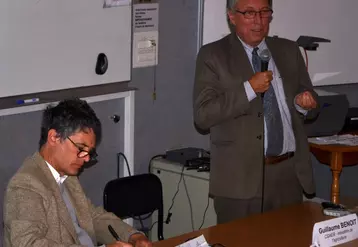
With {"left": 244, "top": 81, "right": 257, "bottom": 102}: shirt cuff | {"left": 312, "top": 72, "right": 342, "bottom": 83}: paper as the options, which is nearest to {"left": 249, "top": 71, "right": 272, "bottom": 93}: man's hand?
{"left": 244, "top": 81, "right": 257, "bottom": 102}: shirt cuff

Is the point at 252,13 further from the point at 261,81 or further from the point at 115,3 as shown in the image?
the point at 115,3

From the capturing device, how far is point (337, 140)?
189 inches

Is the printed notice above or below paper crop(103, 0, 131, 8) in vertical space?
below

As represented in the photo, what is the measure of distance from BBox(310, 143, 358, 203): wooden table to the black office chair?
129 centimetres

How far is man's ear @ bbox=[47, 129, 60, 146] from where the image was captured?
2600 mm

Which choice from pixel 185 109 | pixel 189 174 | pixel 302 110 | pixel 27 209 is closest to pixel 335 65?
pixel 185 109

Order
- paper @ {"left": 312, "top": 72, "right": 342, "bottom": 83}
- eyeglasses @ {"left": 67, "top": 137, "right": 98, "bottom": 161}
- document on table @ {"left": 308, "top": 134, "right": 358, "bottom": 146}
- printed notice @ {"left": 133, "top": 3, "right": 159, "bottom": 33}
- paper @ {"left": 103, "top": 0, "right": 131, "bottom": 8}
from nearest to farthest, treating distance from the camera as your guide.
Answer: eyeglasses @ {"left": 67, "top": 137, "right": 98, "bottom": 161} < paper @ {"left": 103, "top": 0, "right": 131, "bottom": 8} < printed notice @ {"left": 133, "top": 3, "right": 159, "bottom": 33} < document on table @ {"left": 308, "top": 134, "right": 358, "bottom": 146} < paper @ {"left": 312, "top": 72, "right": 342, "bottom": 83}

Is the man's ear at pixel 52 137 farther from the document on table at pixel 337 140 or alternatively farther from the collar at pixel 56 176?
the document on table at pixel 337 140

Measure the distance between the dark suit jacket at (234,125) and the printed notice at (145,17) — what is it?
40.5 inches

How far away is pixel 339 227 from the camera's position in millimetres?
2842

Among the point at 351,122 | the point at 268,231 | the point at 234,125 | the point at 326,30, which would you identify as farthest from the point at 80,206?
the point at 326,30

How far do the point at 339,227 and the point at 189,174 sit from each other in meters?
1.69

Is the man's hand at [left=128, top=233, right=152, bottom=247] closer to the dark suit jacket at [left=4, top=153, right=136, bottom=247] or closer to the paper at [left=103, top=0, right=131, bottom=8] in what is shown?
the dark suit jacket at [left=4, top=153, right=136, bottom=247]

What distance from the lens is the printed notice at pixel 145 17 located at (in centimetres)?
438
